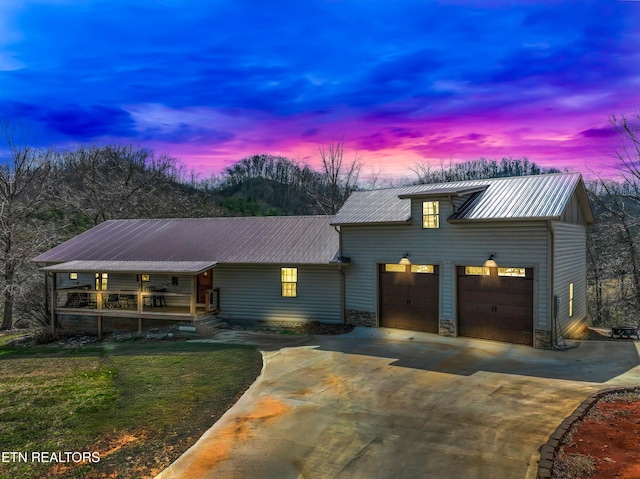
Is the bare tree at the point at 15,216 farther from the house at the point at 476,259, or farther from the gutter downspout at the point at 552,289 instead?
the gutter downspout at the point at 552,289

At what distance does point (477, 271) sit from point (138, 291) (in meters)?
14.1

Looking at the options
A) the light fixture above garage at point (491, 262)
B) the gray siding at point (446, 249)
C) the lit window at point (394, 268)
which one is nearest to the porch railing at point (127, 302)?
the gray siding at point (446, 249)

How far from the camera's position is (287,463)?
6559 millimetres

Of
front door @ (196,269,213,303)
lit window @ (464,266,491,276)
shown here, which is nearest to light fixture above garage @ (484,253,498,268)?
lit window @ (464,266,491,276)

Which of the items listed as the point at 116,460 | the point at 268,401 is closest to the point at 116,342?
the point at 268,401

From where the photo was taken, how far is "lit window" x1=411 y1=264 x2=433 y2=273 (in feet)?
52.7

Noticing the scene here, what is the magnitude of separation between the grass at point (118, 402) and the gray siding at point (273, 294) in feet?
12.7

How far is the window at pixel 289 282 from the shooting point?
1884cm

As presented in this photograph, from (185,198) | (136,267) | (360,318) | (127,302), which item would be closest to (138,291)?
(136,267)

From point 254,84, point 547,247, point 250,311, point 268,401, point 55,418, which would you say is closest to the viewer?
point 55,418

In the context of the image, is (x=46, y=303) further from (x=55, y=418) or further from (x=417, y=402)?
(x=417, y=402)

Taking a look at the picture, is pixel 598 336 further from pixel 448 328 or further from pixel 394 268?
pixel 394 268

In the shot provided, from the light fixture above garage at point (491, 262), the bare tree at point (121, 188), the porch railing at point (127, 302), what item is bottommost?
the porch railing at point (127, 302)

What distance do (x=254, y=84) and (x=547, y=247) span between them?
16.5 metres
